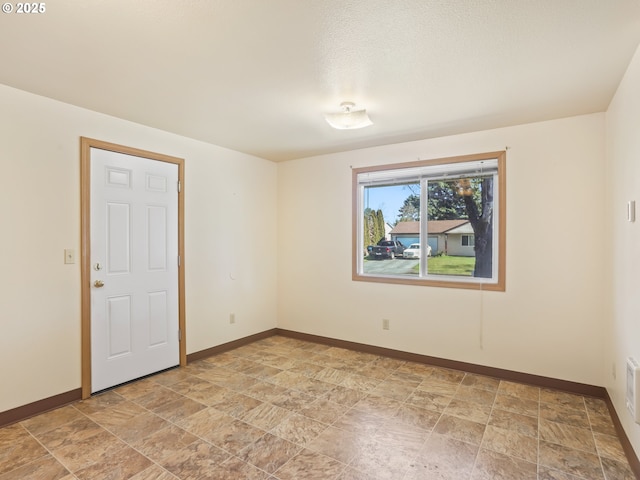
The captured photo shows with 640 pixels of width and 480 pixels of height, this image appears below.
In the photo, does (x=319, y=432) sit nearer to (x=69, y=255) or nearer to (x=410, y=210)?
(x=69, y=255)

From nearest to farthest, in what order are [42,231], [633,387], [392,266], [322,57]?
[633,387], [322,57], [42,231], [392,266]

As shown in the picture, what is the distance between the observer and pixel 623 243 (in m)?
2.28

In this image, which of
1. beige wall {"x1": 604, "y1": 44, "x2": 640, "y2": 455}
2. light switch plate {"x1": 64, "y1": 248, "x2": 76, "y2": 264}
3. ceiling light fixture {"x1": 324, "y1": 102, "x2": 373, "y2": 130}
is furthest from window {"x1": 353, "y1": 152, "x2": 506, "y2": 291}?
light switch plate {"x1": 64, "y1": 248, "x2": 76, "y2": 264}

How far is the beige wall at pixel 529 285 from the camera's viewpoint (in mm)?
2963

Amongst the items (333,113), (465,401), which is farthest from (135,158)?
(465,401)

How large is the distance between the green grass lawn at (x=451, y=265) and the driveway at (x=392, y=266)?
0.18 m

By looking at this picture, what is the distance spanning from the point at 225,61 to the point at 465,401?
3092 mm

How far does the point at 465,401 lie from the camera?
2.86m

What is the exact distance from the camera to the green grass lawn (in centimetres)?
362

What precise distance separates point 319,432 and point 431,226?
239cm

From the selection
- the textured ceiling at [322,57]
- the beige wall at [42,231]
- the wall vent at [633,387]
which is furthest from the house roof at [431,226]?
the beige wall at [42,231]

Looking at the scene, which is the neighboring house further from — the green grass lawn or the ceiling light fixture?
the ceiling light fixture

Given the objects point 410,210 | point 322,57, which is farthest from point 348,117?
point 410,210

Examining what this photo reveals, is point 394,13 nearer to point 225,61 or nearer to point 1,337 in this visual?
point 225,61
